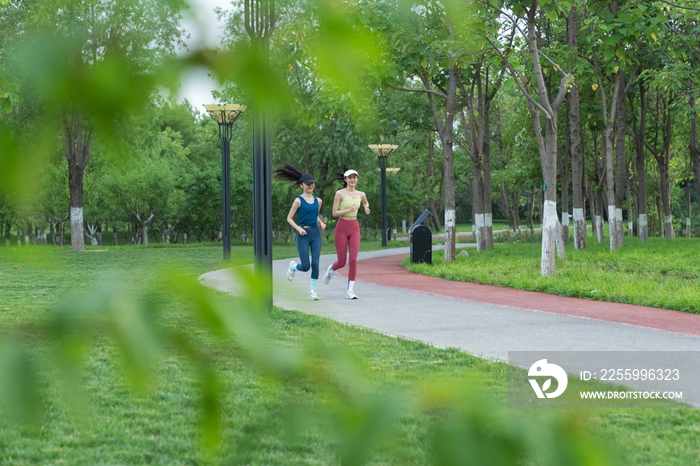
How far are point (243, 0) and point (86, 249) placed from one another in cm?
36

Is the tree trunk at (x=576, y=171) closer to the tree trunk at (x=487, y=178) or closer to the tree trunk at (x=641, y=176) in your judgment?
the tree trunk at (x=487, y=178)

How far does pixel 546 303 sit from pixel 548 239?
345 centimetres

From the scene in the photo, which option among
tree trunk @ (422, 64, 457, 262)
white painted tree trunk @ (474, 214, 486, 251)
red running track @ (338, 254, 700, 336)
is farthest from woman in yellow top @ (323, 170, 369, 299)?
white painted tree trunk @ (474, 214, 486, 251)

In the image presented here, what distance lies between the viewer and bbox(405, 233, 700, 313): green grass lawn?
374 inches

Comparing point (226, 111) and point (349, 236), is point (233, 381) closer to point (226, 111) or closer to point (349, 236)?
point (226, 111)

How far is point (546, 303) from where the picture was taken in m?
9.43

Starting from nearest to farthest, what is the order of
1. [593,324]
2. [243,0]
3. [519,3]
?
[243,0]
[593,324]
[519,3]

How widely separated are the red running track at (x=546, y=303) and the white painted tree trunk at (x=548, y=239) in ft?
4.37

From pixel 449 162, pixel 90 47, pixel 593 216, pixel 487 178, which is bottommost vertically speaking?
pixel 593 216

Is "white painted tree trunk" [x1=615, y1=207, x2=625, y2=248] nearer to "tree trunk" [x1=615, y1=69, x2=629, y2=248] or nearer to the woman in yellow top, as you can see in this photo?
"tree trunk" [x1=615, y1=69, x2=629, y2=248]

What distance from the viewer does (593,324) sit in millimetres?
7422

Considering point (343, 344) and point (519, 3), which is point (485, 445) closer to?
point (343, 344)

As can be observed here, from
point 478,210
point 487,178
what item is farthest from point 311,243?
point 487,178

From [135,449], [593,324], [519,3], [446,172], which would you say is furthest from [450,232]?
[135,449]
